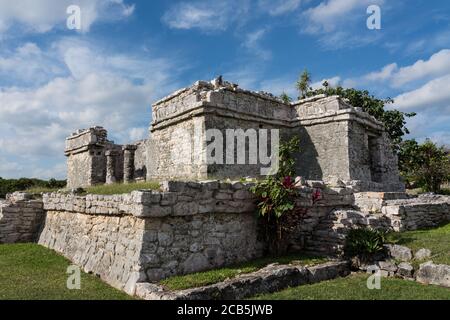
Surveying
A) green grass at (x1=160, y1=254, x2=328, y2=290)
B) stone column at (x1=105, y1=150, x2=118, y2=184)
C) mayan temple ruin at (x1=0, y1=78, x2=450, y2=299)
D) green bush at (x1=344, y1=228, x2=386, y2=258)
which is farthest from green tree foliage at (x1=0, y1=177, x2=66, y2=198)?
green bush at (x1=344, y1=228, x2=386, y2=258)

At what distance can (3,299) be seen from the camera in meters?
5.64

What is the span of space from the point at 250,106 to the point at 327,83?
1517 cm

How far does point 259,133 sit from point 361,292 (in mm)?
8033

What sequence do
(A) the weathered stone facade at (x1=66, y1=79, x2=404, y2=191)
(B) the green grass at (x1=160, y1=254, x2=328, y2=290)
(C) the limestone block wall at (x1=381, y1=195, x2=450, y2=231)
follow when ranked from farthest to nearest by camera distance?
1. (A) the weathered stone facade at (x1=66, y1=79, x2=404, y2=191)
2. (C) the limestone block wall at (x1=381, y1=195, x2=450, y2=231)
3. (B) the green grass at (x1=160, y1=254, x2=328, y2=290)

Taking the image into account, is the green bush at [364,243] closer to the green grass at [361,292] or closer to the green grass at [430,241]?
the green grass at [430,241]

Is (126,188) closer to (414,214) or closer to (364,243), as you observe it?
(364,243)

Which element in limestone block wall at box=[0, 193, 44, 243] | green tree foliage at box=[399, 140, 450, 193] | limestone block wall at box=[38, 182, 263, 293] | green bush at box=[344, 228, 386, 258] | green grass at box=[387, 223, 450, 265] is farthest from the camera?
green tree foliage at box=[399, 140, 450, 193]

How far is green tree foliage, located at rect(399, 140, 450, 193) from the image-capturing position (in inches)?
845

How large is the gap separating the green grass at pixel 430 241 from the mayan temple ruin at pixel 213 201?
1.22ft

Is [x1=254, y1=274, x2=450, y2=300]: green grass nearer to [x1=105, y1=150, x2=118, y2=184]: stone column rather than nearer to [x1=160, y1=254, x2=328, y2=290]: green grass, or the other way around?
[x1=160, y1=254, x2=328, y2=290]: green grass

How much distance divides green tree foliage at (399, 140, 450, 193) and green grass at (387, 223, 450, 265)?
14818 mm

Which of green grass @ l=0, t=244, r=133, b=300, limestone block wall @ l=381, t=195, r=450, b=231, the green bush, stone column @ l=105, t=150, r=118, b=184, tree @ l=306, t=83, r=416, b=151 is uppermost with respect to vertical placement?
tree @ l=306, t=83, r=416, b=151

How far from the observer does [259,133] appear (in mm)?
12898
